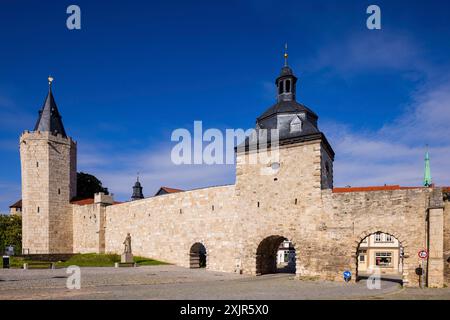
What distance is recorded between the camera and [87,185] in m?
55.6

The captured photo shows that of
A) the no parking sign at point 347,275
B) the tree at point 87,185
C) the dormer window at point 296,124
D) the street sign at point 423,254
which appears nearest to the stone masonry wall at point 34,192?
the tree at point 87,185

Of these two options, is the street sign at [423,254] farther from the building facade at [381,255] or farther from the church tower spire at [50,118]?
the church tower spire at [50,118]

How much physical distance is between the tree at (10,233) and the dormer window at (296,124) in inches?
1597

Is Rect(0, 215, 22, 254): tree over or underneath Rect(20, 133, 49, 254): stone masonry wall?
underneath

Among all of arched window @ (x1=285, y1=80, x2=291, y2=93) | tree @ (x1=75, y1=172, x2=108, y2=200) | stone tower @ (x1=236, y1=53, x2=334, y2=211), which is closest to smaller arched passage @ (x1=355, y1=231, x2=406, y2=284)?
stone tower @ (x1=236, y1=53, x2=334, y2=211)

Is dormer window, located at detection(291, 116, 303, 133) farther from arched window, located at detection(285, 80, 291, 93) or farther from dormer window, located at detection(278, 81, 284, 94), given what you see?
dormer window, located at detection(278, 81, 284, 94)

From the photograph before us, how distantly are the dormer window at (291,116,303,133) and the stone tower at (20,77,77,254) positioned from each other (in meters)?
30.0

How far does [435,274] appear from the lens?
58.0ft

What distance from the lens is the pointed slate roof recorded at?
42656mm

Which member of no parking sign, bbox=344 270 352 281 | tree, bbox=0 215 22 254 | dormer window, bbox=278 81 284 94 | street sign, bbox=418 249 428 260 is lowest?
tree, bbox=0 215 22 254

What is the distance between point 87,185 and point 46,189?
14.9 meters

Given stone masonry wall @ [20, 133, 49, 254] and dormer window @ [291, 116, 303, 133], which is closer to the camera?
dormer window @ [291, 116, 303, 133]
